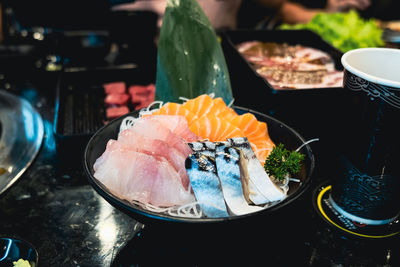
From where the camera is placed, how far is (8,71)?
8.70 feet

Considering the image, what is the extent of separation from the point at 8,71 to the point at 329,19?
8.26 ft

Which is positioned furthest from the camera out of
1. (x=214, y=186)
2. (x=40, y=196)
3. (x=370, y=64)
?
(x=40, y=196)

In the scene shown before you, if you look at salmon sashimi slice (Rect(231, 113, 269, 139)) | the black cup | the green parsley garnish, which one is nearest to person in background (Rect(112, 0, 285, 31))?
salmon sashimi slice (Rect(231, 113, 269, 139))

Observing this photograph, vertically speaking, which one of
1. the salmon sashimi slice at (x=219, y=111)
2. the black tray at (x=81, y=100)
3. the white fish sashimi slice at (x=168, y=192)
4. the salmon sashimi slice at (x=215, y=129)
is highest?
the salmon sashimi slice at (x=219, y=111)

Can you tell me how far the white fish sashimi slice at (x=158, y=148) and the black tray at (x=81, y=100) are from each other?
0.46 m

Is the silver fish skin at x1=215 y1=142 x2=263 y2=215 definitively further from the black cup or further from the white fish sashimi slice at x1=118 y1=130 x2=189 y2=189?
the black cup

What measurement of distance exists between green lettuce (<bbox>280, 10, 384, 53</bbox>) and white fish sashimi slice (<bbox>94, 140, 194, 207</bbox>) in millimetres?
1939

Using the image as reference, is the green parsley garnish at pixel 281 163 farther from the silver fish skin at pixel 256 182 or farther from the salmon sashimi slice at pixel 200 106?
the salmon sashimi slice at pixel 200 106

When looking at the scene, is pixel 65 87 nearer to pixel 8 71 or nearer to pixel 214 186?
pixel 8 71

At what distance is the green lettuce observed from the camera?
260cm

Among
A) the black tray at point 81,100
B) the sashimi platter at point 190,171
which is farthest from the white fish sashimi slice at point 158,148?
the black tray at point 81,100

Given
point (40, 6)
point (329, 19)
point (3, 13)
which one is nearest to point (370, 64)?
point (329, 19)

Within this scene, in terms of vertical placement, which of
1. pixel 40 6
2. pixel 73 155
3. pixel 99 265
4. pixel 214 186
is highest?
pixel 40 6

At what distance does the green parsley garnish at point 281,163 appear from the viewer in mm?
1161
